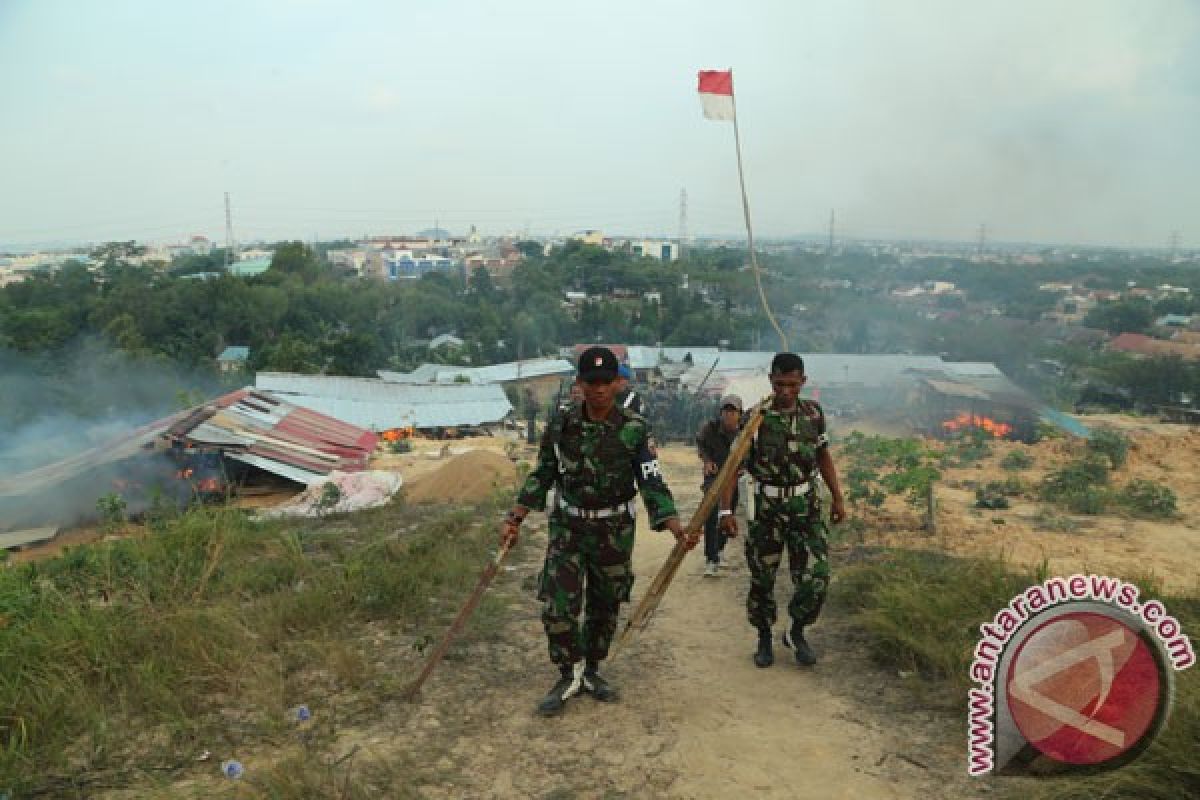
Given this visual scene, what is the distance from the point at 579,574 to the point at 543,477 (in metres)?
0.52

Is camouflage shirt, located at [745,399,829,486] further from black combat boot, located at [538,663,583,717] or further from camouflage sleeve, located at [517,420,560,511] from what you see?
black combat boot, located at [538,663,583,717]

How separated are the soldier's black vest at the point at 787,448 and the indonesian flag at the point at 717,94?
1.78 m

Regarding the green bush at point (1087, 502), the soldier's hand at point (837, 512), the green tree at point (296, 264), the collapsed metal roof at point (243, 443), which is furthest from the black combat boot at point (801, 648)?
the green tree at point (296, 264)

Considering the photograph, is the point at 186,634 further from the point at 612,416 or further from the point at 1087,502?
the point at 1087,502

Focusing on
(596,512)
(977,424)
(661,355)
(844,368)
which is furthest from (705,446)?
(661,355)

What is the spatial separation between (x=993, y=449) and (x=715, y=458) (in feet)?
36.1

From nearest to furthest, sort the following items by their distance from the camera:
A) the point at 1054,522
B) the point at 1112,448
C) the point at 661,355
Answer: the point at 1054,522, the point at 1112,448, the point at 661,355

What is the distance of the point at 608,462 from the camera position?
4.02m

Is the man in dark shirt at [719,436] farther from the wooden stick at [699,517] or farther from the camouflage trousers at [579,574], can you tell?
the camouflage trousers at [579,574]

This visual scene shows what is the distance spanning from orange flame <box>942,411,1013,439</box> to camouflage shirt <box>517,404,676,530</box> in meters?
20.1

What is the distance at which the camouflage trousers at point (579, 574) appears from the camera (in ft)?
13.3

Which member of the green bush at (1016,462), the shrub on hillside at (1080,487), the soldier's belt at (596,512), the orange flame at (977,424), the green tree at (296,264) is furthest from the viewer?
the green tree at (296,264)

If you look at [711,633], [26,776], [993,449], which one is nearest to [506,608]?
[711,633]

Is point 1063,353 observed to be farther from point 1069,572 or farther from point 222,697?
point 222,697
